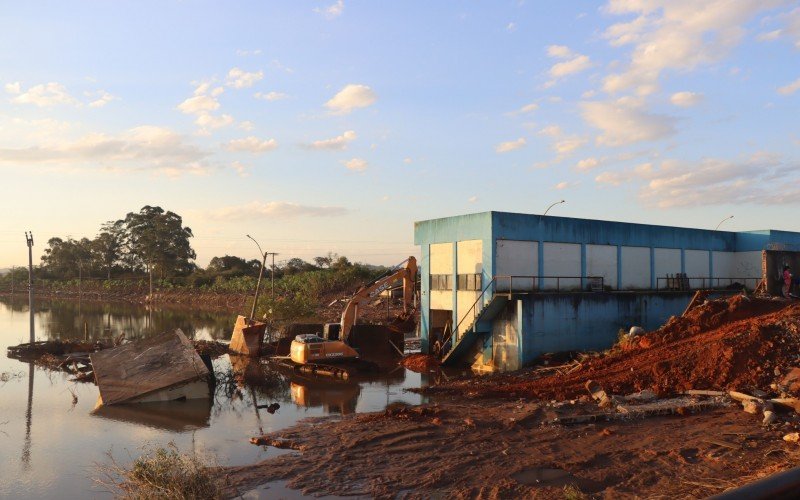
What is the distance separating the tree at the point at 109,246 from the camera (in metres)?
103

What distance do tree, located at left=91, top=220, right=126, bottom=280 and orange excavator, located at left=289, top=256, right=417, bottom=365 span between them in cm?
8382

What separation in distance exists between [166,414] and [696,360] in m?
16.2

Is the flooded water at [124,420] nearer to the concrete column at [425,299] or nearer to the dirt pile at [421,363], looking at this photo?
the dirt pile at [421,363]

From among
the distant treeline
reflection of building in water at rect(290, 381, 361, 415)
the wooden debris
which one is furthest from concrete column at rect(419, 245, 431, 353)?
→ the distant treeline

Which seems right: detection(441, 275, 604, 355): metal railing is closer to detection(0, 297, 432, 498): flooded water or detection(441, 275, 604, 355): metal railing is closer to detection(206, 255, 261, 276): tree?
detection(0, 297, 432, 498): flooded water

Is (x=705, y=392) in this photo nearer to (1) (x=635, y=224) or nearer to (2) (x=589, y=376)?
(2) (x=589, y=376)

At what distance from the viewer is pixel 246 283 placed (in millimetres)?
78375

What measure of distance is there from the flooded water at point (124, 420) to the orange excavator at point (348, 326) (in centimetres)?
112

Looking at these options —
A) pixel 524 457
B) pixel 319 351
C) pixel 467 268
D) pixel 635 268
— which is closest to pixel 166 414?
pixel 319 351

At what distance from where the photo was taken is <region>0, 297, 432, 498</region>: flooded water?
14.1 metres

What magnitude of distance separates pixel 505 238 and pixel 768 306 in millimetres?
10139

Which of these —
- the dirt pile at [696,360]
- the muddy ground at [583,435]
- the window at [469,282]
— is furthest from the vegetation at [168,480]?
the window at [469,282]

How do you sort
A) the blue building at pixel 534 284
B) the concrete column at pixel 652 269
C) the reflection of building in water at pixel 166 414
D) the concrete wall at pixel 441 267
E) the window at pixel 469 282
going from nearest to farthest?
the reflection of building in water at pixel 166 414 < the blue building at pixel 534 284 < the window at pixel 469 282 < the concrete wall at pixel 441 267 < the concrete column at pixel 652 269

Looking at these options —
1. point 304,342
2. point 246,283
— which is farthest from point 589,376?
point 246,283
